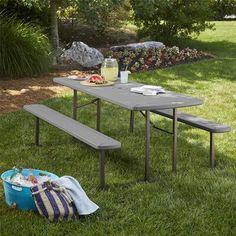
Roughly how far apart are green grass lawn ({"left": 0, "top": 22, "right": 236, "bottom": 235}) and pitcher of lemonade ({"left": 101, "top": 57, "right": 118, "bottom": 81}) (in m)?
0.83

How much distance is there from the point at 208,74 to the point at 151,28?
4.07 metres

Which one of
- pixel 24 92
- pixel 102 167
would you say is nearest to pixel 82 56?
pixel 24 92

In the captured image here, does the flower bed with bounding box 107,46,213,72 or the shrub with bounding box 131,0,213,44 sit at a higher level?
the shrub with bounding box 131,0,213,44

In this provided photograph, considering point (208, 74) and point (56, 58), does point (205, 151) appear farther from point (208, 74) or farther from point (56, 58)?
point (56, 58)

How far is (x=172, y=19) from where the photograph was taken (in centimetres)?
1431

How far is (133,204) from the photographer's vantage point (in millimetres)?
4363

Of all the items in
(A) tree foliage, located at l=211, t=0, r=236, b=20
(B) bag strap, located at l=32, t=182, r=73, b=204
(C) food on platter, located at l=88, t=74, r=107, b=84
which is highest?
(A) tree foliage, located at l=211, t=0, r=236, b=20

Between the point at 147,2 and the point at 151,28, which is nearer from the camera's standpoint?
the point at 147,2

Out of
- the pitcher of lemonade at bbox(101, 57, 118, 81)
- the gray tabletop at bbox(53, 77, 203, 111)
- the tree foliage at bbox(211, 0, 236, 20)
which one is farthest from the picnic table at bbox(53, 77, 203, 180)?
the tree foliage at bbox(211, 0, 236, 20)

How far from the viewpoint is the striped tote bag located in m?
3.99

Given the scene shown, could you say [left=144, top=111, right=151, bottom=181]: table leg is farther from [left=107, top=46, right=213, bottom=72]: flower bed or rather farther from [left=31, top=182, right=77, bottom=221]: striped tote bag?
[left=107, top=46, right=213, bottom=72]: flower bed

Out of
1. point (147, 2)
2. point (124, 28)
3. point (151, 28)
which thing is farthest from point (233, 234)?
point (124, 28)

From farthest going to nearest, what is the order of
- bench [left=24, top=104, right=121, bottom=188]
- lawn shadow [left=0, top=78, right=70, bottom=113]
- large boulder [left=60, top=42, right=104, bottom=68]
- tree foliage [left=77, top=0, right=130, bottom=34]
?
tree foliage [left=77, top=0, right=130, bottom=34] < large boulder [left=60, top=42, right=104, bottom=68] < lawn shadow [left=0, top=78, right=70, bottom=113] < bench [left=24, top=104, right=121, bottom=188]

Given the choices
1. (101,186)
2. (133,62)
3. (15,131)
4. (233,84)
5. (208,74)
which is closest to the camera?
(101,186)
